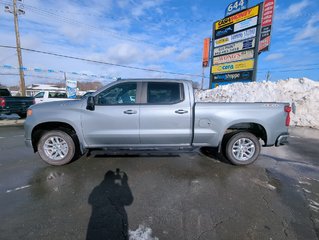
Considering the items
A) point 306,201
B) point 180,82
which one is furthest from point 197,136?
point 306,201

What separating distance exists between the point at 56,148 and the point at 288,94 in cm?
1404

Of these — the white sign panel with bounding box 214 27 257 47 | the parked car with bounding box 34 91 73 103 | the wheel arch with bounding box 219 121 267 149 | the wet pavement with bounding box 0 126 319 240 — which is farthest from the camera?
the white sign panel with bounding box 214 27 257 47

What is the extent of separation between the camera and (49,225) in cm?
243

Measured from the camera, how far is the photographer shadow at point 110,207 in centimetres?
230

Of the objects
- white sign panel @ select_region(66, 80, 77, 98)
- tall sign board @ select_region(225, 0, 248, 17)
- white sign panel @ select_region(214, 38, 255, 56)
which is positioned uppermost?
tall sign board @ select_region(225, 0, 248, 17)

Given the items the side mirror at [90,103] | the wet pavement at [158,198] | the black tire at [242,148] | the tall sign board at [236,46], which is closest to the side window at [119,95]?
the side mirror at [90,103]

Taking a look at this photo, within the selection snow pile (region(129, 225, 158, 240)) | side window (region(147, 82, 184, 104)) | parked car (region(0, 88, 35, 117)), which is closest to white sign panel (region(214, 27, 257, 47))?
side window (region(147, 82, 184, 104))

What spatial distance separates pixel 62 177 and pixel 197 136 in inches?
119

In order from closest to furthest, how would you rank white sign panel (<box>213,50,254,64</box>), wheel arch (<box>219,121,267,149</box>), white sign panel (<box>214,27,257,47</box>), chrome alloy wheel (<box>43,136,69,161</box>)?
chrome alloy wheel (<box>43,136,69,161</box>) → wheel arch (<box>219,121,267,149</box>) → white sign panel (<box>214,27,257,47</box>) → white sign panel (<box>213,50,254,64</box>)

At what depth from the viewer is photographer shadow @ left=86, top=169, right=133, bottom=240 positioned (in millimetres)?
2299

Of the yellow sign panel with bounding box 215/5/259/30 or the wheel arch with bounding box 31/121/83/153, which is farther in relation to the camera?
the yellow sign panel with bounding box 215/5/259/30

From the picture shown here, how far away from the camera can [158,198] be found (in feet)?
10.2

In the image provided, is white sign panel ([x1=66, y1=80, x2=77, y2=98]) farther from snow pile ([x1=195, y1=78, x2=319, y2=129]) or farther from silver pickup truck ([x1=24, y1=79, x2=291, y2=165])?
silver pickup truck ([x1=24, y1=79, x2=291, y2=165])

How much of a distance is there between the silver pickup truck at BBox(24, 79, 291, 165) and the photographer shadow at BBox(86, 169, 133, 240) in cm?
94
